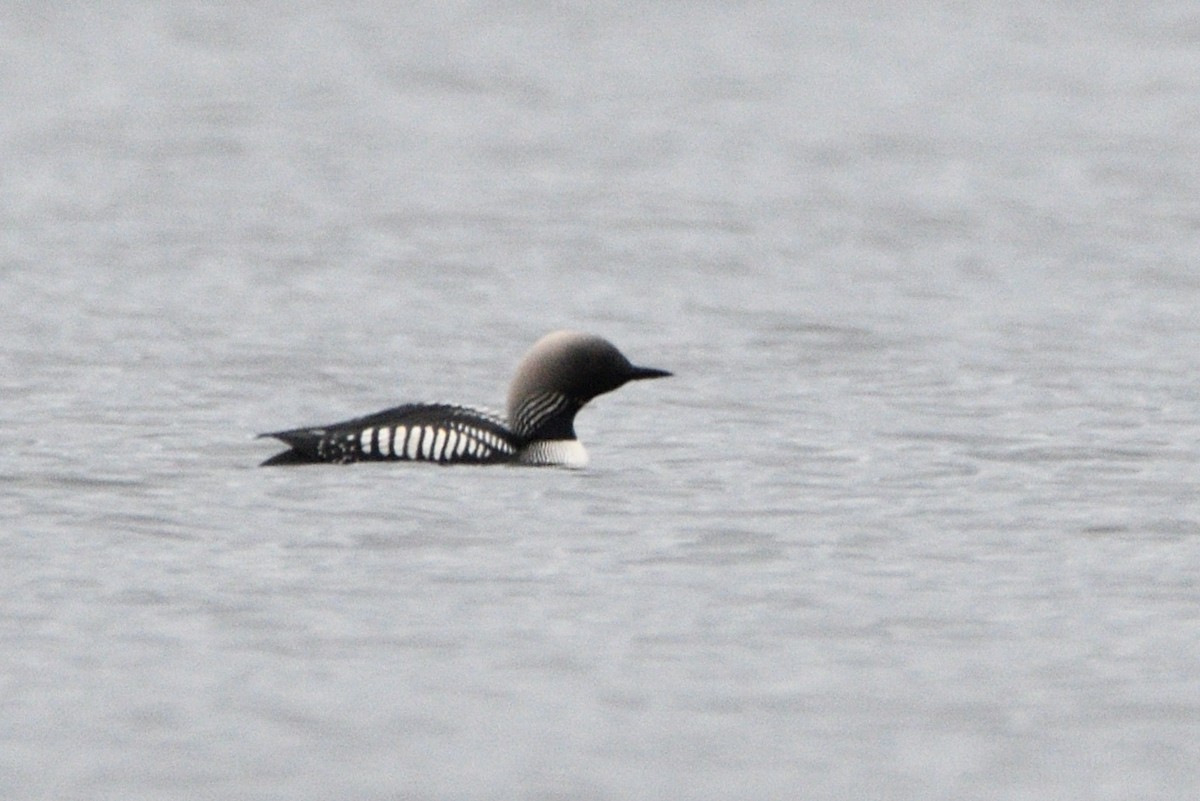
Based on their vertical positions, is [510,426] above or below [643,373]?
below

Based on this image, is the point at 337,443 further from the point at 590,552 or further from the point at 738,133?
the point at 738,133

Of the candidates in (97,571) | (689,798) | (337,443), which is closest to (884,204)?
(337,443)

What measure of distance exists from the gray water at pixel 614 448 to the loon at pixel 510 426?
11cm

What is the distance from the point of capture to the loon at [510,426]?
43.0ft

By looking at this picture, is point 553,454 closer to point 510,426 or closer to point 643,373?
point 510,426

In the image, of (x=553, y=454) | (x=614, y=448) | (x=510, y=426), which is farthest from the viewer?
(x=614, y=448)

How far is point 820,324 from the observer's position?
62.2 ft

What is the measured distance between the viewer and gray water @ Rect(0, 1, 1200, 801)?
887 centimetres

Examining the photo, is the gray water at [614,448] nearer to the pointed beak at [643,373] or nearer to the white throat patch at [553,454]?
the white throat patch at [553,454]

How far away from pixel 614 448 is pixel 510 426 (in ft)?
3.12

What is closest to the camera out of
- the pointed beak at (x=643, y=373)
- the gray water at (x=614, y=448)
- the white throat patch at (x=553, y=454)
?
the gray water at (x=614, y=448)

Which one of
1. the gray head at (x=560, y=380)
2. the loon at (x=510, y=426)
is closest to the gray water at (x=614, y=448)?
the loon at (x=510, y=426)

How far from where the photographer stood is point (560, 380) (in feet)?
44.3

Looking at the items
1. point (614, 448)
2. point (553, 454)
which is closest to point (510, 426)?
point (553, 454)
